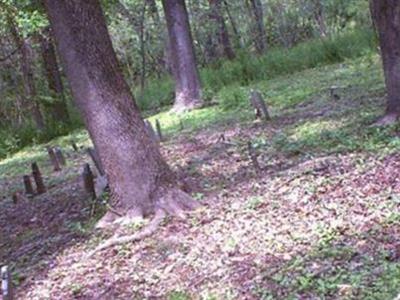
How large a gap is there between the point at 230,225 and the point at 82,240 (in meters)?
1.55

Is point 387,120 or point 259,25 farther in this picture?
point 259,25

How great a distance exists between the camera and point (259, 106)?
11.4m

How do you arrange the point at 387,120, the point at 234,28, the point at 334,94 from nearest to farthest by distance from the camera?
the point at 387,120 → the point at 334,94 → the point at 234,28

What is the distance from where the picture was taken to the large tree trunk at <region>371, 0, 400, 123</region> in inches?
300

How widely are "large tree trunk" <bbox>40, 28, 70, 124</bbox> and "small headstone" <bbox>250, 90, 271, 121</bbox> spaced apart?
7524mm

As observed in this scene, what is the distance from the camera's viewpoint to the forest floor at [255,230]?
4.54 metres

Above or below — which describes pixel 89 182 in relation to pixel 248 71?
below

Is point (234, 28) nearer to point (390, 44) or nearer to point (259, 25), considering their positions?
point (259, 25)

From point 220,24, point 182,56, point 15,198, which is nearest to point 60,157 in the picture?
point 15,198

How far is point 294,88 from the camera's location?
14242 mm

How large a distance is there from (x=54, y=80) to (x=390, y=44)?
1257cm

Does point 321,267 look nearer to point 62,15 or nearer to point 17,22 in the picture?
point 62,15

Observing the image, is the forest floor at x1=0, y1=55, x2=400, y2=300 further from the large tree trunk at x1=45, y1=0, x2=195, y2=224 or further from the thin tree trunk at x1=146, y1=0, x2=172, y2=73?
the thin tree trunk at x1=146, y1=0, x2=172, y2=73

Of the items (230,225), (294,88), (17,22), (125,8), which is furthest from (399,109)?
(125,8)
